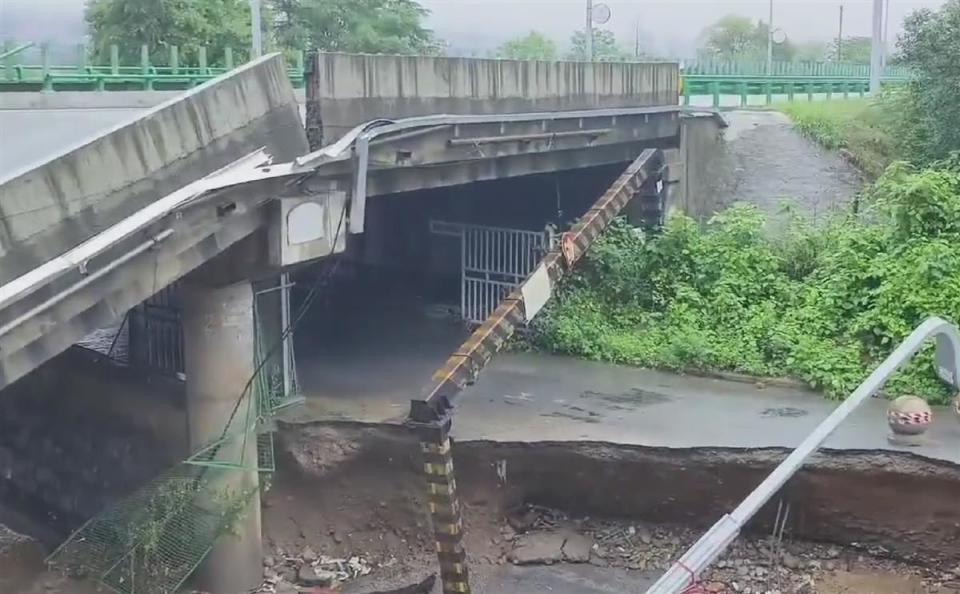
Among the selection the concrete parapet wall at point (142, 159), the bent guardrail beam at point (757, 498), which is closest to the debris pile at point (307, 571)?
the concrete parapet wall at point (142, 159)

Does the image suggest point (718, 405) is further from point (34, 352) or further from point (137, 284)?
point (34, 352)

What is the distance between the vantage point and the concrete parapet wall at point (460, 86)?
12.6 m

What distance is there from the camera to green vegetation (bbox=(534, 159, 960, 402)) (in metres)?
16.4

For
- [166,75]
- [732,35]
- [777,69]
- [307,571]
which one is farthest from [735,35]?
[307,571]

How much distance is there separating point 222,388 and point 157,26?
2248 cm

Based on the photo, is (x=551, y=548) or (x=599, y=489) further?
(x=599, y=489)

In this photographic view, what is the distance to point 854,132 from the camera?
24.9 metres

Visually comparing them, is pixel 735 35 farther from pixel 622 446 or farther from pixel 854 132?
pixel 622 446

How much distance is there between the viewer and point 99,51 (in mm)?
31047

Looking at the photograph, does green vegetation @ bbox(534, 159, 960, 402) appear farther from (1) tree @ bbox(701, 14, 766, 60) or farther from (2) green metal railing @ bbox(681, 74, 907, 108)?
(1) tree @ bbox(701, 14, 766, 60)

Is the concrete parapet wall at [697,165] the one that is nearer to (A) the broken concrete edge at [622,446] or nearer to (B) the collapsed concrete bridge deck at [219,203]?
(B) the collapsed concrete bridge deck at [219,203]

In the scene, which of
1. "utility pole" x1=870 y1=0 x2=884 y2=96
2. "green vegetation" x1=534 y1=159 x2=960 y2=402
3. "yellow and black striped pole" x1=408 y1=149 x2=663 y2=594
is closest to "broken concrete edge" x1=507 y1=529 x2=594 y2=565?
"yellow and black striped pole" x1=408 y1=149 x2=663 y2=594

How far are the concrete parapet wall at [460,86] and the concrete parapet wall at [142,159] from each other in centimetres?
58

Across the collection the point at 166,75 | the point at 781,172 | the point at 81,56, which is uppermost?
the point at 81,56
